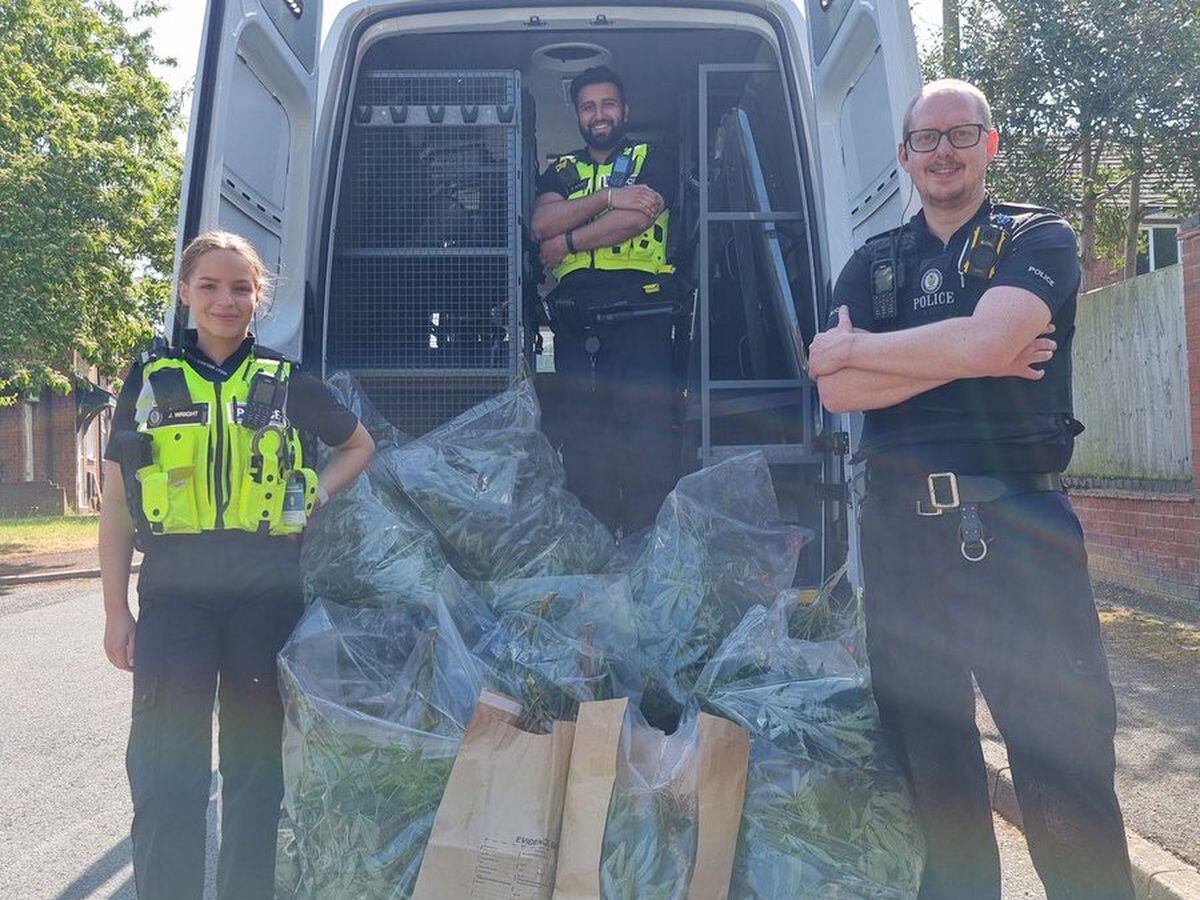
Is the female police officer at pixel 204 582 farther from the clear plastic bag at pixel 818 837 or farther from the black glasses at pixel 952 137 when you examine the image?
the black glasses at pixel 952 137

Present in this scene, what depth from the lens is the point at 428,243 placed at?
13.6 ft

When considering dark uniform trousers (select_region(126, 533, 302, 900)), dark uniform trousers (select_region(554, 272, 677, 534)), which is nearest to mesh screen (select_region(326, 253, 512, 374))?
dark uniform trousers (select_region(554, 272, 677, 534))

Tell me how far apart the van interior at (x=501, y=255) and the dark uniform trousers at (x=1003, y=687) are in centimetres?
115

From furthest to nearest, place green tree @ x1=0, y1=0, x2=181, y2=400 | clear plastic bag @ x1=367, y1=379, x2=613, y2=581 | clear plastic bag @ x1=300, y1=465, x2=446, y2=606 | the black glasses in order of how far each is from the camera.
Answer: green tree @ x1=0, y1=0, x2=181, y2=400 < clear plastic bag @ x1=367, y1=379, x2=613, y2=581 < clear plastic bag @ x1=300, y1=465, x2=446, y2=606 < the black glasses

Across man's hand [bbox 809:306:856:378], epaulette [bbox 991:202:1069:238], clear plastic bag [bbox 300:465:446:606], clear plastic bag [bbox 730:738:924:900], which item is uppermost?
epaulette [bbox 991:202:1069:238]

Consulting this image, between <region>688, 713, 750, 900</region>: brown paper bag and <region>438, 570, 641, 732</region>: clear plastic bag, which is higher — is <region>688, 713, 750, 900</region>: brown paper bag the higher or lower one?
the lower one

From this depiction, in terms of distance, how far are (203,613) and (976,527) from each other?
173 centimetres

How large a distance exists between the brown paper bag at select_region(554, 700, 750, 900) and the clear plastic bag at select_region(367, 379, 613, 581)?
0.92m

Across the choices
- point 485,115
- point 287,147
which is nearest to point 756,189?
point 485,115

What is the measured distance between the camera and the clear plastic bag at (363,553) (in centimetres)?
315

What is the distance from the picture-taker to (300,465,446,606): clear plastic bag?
3.15m

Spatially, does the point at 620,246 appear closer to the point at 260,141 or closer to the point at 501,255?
the point at 501,255

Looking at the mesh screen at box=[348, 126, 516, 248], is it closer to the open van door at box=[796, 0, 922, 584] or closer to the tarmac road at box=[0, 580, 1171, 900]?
the open van door at box=[796, 0, 922, 584]

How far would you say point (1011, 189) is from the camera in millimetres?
10570
